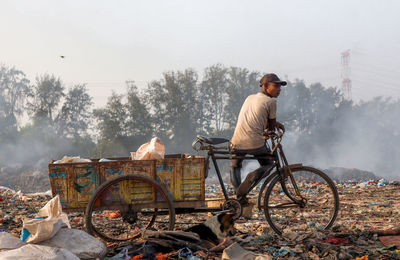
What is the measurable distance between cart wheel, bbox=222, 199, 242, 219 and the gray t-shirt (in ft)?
2.12

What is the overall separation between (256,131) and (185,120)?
35561mm

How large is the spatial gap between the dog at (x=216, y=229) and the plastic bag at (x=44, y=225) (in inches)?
52.6

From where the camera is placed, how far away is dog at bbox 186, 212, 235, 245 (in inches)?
143

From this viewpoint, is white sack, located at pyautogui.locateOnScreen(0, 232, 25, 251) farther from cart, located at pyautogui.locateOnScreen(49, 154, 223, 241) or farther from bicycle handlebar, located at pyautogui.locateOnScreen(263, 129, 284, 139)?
bicycle handlebar, located at pyautogui.locateOnScreen(263, 129, 284, 139)

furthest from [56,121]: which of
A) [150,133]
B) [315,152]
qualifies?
[315,152]

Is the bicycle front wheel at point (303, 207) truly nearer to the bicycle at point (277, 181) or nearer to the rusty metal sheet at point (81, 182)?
the bicycle at point (277, 181)

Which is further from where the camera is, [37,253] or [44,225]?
[44,225]

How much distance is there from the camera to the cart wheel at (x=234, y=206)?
390 cm

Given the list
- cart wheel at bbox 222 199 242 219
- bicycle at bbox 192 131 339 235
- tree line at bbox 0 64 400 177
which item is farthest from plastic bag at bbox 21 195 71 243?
tree line at bbox 0 64 400 177

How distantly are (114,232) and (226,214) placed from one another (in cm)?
158

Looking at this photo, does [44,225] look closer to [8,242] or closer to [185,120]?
[8,242]

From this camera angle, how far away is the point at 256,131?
4.10m

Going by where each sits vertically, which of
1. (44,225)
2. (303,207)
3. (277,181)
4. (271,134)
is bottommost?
(303,207)

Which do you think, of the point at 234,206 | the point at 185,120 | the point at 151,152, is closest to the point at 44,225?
the point at 151,152
